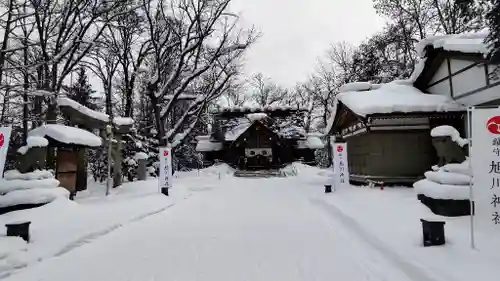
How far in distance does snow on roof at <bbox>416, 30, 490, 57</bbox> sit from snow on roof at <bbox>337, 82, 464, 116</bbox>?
2.10 meters

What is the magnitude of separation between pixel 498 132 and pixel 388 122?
9.85 metres

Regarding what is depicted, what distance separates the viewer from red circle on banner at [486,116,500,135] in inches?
210

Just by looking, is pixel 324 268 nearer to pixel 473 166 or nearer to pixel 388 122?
pixel 473 166

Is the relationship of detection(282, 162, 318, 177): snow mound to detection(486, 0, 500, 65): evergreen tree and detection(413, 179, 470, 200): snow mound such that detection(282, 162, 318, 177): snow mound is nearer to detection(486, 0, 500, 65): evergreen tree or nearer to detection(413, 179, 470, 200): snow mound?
detection(413, 179, 470, 200): snow mound

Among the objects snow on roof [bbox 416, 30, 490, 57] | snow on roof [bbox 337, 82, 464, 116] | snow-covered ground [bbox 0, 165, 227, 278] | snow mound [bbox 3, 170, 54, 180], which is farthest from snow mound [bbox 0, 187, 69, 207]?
snow on roof [bbox 416, 30, 490, 57]

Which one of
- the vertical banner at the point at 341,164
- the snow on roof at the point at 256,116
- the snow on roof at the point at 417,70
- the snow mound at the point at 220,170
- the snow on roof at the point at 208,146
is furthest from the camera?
the snow on roof at the point at 208,146

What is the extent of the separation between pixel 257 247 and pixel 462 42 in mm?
10666

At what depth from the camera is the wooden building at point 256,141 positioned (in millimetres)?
31641

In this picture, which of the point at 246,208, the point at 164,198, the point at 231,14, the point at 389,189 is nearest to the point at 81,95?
the point at 231,14

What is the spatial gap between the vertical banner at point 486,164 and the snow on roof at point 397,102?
332 inches

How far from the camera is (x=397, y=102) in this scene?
14.1 m

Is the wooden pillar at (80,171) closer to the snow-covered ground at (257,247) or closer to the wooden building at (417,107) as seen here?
the snow-covered ground at (257,247)

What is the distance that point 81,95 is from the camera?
30.9 m

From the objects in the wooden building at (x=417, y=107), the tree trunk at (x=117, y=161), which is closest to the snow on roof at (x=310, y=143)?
the wooden building at (x=417, y=107)
